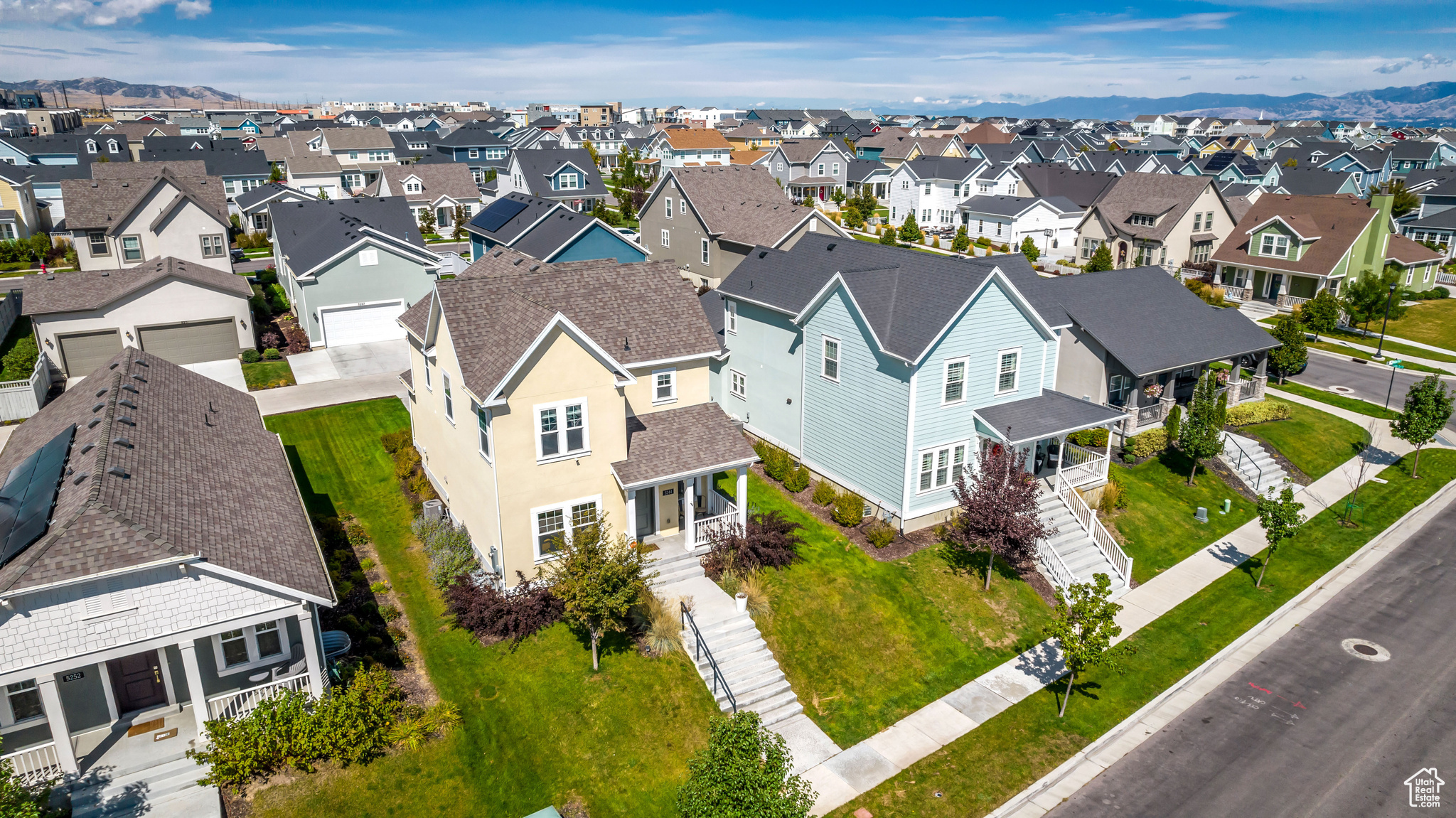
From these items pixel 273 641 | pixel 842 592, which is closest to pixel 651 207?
pixel 842 592

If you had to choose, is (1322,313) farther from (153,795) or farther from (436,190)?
(436,190)

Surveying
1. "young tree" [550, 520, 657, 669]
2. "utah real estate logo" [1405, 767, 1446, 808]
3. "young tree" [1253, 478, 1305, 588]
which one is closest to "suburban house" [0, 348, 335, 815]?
"young tree" [550, 520, 657, 669]

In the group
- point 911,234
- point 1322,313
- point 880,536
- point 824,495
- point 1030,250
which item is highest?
point 911,234

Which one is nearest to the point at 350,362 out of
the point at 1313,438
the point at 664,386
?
the point at 664,386

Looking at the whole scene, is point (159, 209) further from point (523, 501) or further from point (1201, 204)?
point (1201, 204)

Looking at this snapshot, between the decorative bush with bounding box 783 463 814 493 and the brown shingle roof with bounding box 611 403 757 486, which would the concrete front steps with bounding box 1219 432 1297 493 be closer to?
the decorative bush with bounding box 783 463 814 493

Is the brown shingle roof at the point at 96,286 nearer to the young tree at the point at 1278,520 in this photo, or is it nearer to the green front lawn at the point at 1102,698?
the green front lawn at the point at 1102,698
